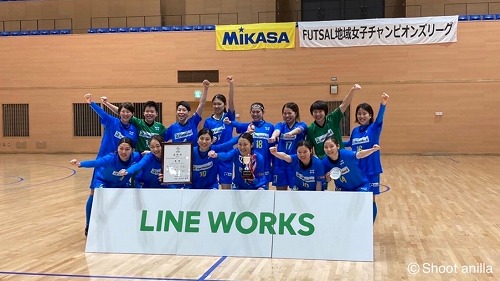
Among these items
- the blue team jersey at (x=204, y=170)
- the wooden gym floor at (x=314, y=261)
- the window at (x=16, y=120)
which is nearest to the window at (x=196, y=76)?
the window at (x=16, y=120)

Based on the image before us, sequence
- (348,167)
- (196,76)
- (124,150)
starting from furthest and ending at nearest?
(196,76), (124,150), (348,167)

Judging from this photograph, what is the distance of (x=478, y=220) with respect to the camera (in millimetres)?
7762

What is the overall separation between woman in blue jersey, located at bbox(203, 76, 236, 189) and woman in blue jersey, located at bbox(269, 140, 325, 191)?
4.60 ft

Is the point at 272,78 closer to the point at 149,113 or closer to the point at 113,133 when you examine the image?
the point at 149,113

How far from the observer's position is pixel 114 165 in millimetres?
6340

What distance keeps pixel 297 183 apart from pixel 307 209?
587 mm

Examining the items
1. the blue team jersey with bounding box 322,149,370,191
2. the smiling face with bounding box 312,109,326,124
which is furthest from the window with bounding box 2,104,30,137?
the blue team jersey with bounding box 322,149,370,191

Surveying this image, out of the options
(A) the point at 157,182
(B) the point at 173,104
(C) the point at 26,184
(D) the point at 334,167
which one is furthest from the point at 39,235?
(B) the point at 173,104

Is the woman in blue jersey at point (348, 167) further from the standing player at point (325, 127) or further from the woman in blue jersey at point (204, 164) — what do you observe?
the woman in blue jersey at point (204, 164)

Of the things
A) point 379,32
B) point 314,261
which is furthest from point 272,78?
point 314,261

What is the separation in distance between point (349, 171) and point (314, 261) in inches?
46.6

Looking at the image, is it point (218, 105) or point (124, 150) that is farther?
point (218, 105)

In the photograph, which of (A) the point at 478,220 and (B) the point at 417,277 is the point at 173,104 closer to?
(A) the point at 478,220

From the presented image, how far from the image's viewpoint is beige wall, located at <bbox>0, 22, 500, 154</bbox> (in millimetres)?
18953
